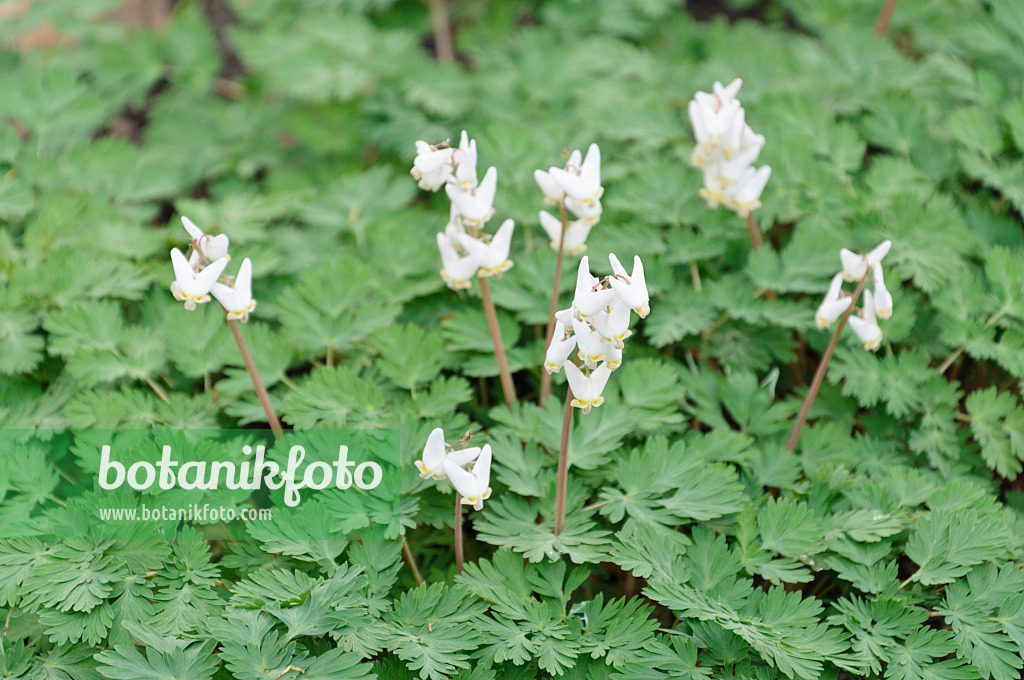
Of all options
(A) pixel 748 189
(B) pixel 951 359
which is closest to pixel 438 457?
(A) pixel 748 189

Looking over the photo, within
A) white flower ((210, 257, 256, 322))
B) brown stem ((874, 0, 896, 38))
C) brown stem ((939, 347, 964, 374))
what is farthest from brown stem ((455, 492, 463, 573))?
brown stem ((874, 0, 896, 38))

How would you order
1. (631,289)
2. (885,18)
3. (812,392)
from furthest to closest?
(885,18) < (812,392) < (631,289)

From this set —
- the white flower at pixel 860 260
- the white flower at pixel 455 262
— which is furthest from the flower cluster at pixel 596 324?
the white flower at pixel 860 260

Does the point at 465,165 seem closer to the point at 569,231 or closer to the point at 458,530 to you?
the point at 569,231

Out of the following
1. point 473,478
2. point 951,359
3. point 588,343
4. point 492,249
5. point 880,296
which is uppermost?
point 588,343

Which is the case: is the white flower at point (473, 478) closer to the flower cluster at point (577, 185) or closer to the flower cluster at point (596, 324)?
the flower cluster at point (596, 324)

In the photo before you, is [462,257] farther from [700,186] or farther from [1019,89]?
[1019,89]
